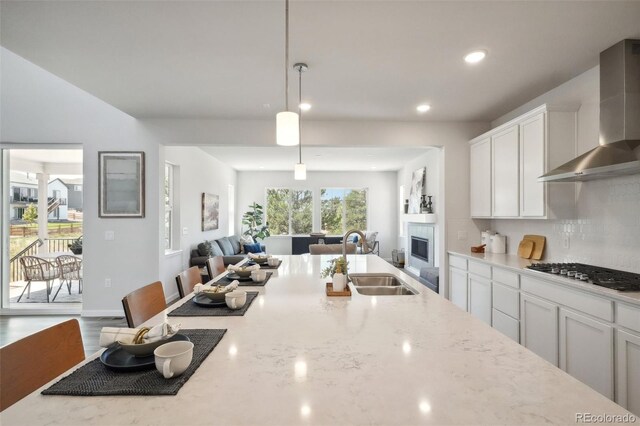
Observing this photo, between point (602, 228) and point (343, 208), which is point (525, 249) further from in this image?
point (343, 208)

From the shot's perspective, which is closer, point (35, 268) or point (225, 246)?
point (35, 268)

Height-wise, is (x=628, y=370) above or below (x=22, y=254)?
below

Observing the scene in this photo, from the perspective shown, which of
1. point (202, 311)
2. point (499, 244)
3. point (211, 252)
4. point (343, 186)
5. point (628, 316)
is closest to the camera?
point (202, 311)

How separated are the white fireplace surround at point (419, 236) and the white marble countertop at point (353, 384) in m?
5.53

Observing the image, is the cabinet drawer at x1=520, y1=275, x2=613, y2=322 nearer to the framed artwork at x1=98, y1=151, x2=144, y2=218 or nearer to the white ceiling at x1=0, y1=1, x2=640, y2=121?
the white ceiling at x1=0, y1=1, x2=640, y2=121

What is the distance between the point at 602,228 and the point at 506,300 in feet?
3.08

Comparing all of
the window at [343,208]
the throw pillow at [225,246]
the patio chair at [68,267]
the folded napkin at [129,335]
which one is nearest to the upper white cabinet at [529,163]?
the folded napkin at [129,335]

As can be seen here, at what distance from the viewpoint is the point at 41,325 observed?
3.98 m

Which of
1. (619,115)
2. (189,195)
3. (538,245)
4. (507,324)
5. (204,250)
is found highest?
(619,115)

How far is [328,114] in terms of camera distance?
400 cm

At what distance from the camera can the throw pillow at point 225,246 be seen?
6934 millimetres

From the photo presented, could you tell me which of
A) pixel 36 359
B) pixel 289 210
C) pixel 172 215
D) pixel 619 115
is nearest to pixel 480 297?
pixel 619 115

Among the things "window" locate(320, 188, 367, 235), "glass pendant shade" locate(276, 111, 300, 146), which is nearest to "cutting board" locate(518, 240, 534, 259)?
"glass pendant shade" locate(276, 111, 300, 146)

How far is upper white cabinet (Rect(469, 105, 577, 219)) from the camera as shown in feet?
9.45
